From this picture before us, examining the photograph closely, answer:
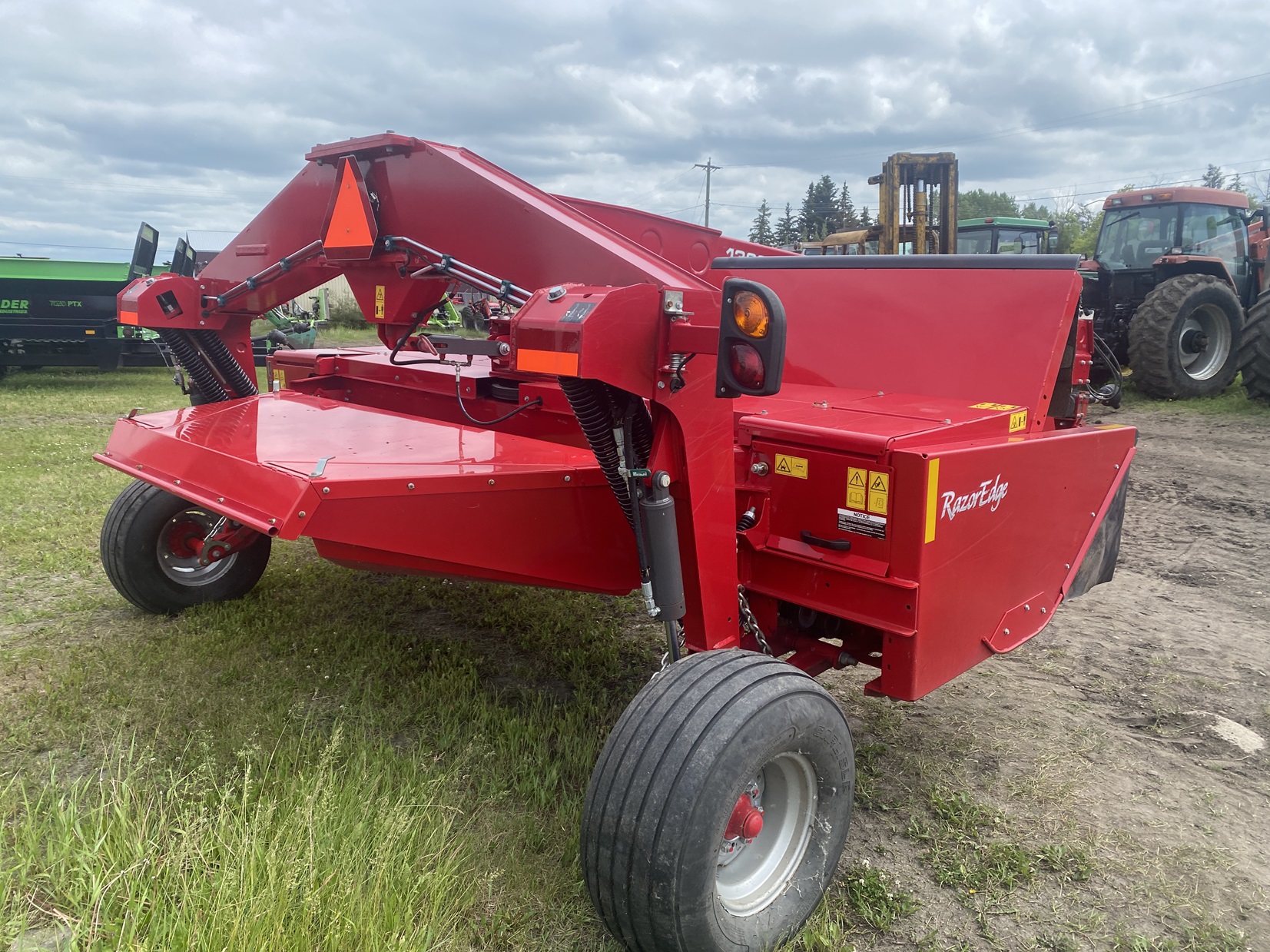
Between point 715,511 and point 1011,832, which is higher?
point 715,511

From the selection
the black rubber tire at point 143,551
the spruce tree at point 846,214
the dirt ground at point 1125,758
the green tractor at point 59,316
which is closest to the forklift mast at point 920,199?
the dirt ground at point 1125,758

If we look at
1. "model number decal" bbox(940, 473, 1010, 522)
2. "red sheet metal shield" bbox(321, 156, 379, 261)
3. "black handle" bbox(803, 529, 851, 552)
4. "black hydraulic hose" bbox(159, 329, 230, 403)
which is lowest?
"black handle" bbox(803, 529, 851, 552)

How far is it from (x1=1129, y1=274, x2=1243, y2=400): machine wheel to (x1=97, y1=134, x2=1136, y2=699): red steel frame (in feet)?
23.7

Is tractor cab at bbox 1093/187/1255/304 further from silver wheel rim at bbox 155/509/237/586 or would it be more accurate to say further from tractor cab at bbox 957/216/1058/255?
silver wheel rim at bbox 155/509/237/586

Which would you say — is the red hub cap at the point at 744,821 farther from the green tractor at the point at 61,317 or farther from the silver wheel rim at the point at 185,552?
the green tractor at the point at 61,317

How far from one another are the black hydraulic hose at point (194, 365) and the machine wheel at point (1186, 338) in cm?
920

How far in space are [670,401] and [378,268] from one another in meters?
1.08

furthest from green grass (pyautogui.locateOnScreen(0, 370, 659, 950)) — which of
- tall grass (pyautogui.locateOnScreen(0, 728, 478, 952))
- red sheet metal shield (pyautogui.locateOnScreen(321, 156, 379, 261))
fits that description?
red sheet metal shield (pyautogui.locateOnScreen(321, 156, 379, 261))

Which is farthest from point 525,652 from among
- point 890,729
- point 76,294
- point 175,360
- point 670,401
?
point 76,294

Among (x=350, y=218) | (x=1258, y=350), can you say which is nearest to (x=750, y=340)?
(x=350, y=218)

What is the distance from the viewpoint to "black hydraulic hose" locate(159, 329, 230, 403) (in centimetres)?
324

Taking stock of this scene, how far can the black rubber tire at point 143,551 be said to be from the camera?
12.1ft

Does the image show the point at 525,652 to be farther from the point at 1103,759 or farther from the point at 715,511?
the point at 1103,759

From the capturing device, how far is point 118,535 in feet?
12.1
